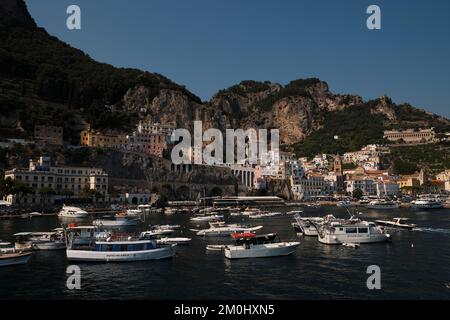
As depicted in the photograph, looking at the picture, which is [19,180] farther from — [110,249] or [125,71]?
[125,71]

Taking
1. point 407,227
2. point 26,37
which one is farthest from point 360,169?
point 26,37

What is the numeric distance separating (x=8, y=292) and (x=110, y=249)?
10.1 meters

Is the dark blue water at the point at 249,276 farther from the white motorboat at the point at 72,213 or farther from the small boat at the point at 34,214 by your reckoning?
the small boat at the point at 34,214

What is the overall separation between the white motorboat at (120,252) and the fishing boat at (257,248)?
500 centimetres

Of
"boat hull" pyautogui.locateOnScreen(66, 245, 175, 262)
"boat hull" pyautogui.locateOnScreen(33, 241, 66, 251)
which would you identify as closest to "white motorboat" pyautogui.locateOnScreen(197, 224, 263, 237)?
"boat hull" pyautogui.locateOnScreen(33, 241, 66, 251)

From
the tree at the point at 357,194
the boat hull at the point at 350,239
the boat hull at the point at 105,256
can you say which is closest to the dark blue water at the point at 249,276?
the boat hull at the point at 105,256

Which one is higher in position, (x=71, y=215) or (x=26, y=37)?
(x=26, y=37)

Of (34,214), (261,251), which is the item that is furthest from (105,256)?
(34,214)

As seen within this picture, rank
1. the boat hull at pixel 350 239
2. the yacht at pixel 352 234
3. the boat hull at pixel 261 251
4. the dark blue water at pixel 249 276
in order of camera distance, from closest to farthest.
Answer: the dark blue water at pixel 249 276
the boat hull at pixel 261 251
the boat hull at pixel 350 239
the yacht at pixel 352 234

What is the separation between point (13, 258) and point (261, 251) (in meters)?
17.8

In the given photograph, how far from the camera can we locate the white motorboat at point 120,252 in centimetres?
3225

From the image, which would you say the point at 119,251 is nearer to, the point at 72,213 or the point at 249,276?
the point at 249,276

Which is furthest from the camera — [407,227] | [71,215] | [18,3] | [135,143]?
[18,3]

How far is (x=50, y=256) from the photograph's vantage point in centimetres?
3503
